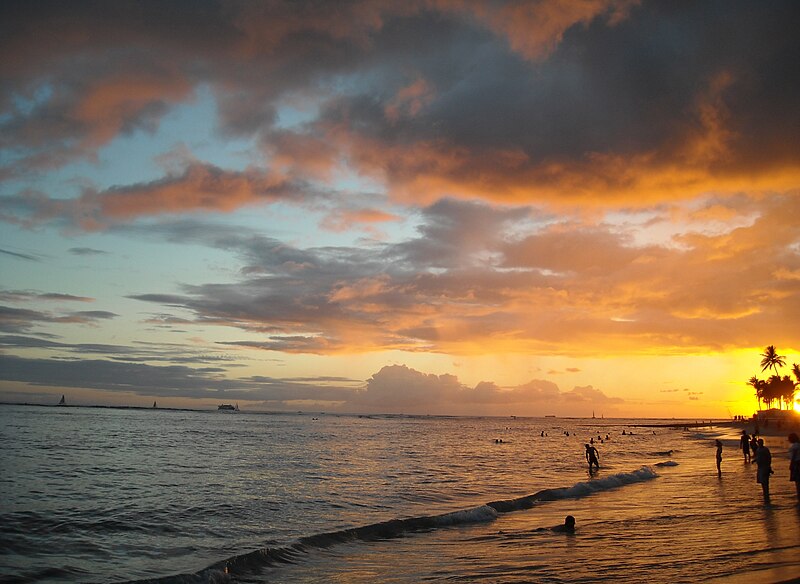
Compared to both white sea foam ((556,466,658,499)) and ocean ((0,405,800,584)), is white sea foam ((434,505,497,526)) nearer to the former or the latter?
ocean ((0,405,800,584))

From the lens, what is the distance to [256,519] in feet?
75.3

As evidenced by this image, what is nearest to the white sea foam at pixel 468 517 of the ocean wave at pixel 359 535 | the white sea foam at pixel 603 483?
the ocean wave at pixel 359 535

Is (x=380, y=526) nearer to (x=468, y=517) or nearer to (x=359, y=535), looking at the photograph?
(x=359, y=535)

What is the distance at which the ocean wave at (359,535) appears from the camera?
48.1 ft

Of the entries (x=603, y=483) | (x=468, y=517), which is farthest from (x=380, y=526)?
(x=603, y=483)

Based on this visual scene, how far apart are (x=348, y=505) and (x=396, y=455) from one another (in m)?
31.2

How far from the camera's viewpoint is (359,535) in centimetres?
2017

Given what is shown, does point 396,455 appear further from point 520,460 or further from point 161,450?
point 161,450

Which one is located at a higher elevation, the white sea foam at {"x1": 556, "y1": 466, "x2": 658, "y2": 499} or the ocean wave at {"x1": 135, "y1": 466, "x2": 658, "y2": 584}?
the ocean wave at {"x1": 135, "y1": 466, "x2": 658, "y2": 584}

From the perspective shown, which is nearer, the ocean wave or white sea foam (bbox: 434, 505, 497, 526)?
the ocean wave

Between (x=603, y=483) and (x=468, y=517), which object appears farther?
(x=603, y=483)

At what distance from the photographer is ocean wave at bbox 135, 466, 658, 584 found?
14672 millimetres

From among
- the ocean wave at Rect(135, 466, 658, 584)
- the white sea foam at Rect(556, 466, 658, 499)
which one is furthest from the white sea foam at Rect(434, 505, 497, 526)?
the white sea foam at Rect(556, 466, 658, 499)

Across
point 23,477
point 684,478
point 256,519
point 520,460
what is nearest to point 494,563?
point 256,519
